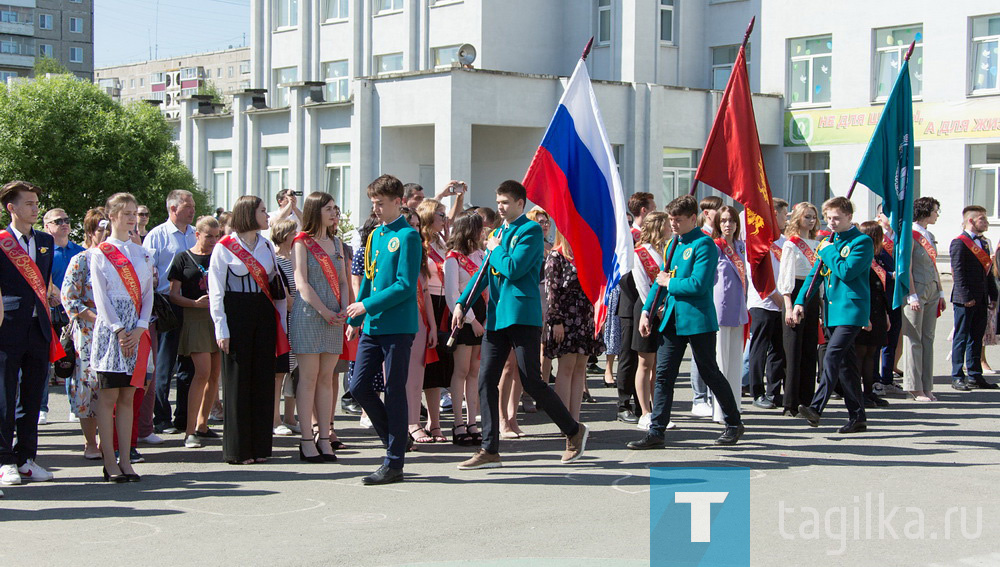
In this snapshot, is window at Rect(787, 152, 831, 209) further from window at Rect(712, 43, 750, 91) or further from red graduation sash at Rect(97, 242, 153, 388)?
red graduation sash at Rect(97, 242, 153, 388)

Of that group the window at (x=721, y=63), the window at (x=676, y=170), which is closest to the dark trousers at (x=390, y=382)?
the window at (x=676, y=170)

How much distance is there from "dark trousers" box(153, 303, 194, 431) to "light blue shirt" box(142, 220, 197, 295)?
465 millimetres

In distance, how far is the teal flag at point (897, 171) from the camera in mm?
11430

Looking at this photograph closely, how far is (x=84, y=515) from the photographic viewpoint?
23.0ft

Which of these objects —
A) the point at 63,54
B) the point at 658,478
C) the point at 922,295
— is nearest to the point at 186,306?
the point at 658,478

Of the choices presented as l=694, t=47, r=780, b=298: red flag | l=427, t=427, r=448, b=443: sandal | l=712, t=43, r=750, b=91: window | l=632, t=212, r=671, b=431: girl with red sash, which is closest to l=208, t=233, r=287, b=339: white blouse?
l=427, t=427, r=448, b=443: sandal

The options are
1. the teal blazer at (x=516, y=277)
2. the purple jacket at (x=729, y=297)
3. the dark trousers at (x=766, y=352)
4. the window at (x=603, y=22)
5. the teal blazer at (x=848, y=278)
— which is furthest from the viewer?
the window at (x=603, y=22)

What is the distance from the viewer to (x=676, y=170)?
3744 centimetres

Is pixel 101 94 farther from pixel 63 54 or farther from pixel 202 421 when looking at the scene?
pixel 63 54

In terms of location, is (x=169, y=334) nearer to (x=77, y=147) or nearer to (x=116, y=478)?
(x=116, y=478)

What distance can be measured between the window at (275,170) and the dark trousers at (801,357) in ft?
103

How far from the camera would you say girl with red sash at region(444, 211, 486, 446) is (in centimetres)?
984

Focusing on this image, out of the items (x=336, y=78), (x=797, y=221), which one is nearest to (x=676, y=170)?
(x=336, y=78)

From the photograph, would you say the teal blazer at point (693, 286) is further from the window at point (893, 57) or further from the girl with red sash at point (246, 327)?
the window at point (893, 57)
